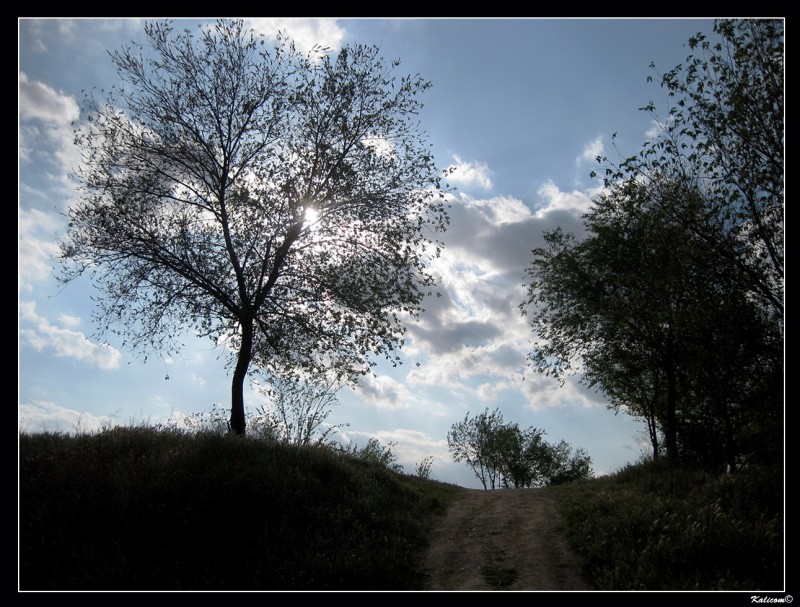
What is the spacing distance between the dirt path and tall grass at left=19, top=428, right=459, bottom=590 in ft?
2.61

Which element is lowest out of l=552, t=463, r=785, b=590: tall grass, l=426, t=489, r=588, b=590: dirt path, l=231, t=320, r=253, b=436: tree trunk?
l=426, t=489, r=588, b=590: dirt path

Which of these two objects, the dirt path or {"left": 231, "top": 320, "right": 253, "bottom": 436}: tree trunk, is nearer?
the dirt path

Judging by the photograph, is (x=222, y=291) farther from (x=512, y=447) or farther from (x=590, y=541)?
(x=512, y=447)

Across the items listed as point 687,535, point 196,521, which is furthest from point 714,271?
point 196,521

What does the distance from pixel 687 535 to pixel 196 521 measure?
11.8 metres

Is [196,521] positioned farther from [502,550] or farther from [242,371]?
[242,371]

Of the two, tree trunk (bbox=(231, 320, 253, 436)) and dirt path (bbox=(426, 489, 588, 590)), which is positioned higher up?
tree trunk (bbox=(231, 320, 253, 436))

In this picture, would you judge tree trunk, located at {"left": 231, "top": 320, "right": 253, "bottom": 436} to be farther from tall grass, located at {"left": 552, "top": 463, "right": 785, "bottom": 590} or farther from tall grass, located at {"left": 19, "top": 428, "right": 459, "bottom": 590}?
tall grass, located at {"left": 552, "top": 463, "right": 785, "bottom": 590}

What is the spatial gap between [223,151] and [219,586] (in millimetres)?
17458

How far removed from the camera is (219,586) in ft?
32.6

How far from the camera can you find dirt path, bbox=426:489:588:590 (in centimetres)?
1108

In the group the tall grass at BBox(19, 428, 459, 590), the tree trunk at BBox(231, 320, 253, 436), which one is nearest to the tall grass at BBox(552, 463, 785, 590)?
the tall grass at BBox(19, 428, 459, 590)

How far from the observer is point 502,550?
1309 cm
